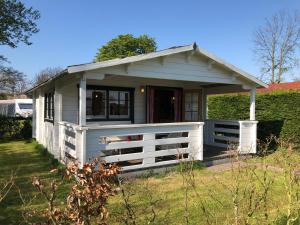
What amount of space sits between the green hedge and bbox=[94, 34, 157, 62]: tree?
35813 millimetres

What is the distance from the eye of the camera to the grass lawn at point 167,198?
4.92 m

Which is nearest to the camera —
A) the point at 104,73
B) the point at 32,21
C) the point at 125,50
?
the point at 104,73

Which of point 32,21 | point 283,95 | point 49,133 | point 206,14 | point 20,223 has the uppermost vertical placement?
point 206,14

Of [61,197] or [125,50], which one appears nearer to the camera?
[61,197]

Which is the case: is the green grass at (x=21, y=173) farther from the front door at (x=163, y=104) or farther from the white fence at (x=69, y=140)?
the front door at (x=163, y=104)

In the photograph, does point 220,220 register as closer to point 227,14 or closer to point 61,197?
point 61,197

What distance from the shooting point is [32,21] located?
1792 centimetres

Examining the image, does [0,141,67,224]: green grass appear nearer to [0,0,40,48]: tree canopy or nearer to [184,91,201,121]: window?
[184,91,201,121]: window

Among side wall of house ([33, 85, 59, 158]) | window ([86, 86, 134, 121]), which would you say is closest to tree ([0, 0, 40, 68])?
side wall of house ([33, 85, 59, 158])

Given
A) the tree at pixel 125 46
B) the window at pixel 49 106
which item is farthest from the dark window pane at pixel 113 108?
the tree at pixel 125 46

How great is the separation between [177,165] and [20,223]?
473 centimetres

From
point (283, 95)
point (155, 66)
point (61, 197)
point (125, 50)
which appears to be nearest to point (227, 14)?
point (283, 95)

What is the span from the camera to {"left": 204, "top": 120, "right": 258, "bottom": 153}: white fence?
34.2 ft

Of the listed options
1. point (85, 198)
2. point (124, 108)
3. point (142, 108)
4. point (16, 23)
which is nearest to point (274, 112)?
point (142, 108)
